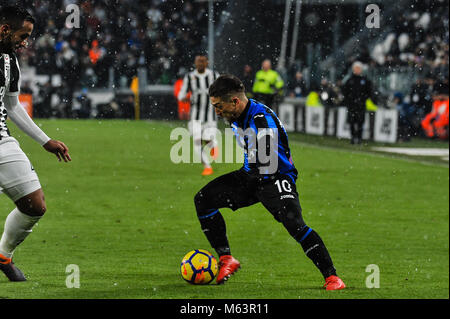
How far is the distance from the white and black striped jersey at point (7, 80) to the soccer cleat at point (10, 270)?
0.89m

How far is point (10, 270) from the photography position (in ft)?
20.6

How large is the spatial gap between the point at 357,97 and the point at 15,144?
15.6 m

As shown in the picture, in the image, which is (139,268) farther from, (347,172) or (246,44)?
(246,44)

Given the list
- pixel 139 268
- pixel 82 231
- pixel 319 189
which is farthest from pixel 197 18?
pixel 139 268

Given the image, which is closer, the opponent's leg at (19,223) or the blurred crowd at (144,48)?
the opponent's leg at (19,223)

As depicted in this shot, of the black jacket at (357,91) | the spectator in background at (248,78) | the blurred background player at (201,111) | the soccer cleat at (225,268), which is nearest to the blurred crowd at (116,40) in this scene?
the spectator in background at (248,78)

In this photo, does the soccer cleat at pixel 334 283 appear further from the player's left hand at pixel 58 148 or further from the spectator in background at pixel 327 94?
the spectator in background at pixel 327 94

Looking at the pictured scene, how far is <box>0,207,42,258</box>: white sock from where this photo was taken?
6059 millimetres

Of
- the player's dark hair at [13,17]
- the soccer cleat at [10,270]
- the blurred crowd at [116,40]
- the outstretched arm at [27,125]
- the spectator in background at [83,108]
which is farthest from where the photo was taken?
the spectator in background at [83,108]

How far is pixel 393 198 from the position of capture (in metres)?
12.4

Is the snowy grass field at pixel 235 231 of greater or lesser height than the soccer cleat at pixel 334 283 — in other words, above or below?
below

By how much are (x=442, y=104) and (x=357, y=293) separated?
15736mm

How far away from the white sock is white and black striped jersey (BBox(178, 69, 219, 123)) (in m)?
7.85

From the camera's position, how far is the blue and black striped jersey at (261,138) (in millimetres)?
5848
